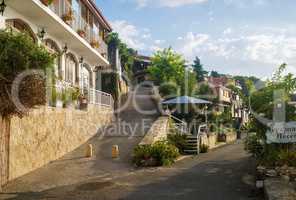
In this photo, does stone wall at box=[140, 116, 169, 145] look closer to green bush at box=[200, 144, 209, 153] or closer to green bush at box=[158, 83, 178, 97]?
green bush at box=[200, 144, 209, 153]

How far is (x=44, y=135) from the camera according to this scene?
1448 cm

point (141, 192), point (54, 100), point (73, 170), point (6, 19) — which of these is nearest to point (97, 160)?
point (73, 170)

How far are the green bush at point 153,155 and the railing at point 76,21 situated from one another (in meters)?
7.61

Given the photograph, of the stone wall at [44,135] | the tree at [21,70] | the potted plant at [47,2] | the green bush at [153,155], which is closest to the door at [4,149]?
the stone wall at [44,135]

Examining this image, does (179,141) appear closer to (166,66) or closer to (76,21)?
(76,21)

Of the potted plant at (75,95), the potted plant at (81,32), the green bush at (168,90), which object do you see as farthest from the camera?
the green bush at (168,90)

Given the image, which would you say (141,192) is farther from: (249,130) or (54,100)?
(54,100)

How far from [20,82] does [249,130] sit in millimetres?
8160

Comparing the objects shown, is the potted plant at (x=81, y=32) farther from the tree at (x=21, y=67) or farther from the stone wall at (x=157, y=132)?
the tree at (x=21, y=67)

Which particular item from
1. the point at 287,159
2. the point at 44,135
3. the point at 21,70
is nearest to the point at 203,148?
the point at 44,135

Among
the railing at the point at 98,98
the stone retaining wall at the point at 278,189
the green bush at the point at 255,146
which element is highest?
the railing at the point at 98,98

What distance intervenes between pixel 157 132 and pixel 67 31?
683 centimetres

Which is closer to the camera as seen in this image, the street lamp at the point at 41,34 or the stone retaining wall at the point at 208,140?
the street lamp at the point at 41,34

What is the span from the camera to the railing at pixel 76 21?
17656mm
